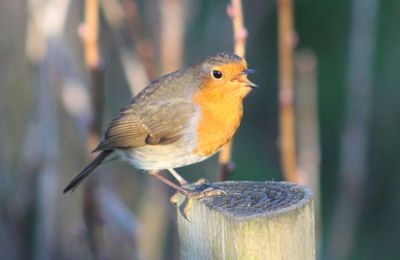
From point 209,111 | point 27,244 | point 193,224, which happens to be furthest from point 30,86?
point 193,224

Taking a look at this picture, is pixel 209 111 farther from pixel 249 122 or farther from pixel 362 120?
pixel 249 122

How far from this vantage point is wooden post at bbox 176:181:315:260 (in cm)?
187

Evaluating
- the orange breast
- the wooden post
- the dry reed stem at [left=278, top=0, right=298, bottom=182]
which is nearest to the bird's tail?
the orange breast

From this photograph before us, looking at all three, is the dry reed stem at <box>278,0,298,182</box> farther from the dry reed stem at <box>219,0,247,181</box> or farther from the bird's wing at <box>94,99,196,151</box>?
the bird's wing at <box>94,99,196,151</box>

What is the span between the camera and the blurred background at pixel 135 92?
149 inches

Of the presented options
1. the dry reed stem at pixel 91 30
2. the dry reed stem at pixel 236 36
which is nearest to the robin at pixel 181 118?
the dry reed stem at pixel 236 36

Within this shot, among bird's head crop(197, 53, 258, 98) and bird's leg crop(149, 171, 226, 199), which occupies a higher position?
bird's head crop(197, 53, 258, 98)

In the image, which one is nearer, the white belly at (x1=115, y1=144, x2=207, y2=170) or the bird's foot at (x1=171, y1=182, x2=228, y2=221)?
the bird's foot at (x1=171, y1=182, x2=228, y2=221)

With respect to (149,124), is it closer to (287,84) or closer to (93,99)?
(93,99)

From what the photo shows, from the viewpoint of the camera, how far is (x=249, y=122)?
6133 mm

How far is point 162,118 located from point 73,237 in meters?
1.73

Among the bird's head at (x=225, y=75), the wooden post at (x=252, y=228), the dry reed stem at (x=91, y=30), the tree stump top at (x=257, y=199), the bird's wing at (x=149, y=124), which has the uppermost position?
the dry reed stem at (x=91, y=30)

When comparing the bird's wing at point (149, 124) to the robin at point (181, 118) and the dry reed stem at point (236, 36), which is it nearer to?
the robin at point (181, 118)

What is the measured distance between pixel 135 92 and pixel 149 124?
66 cm
